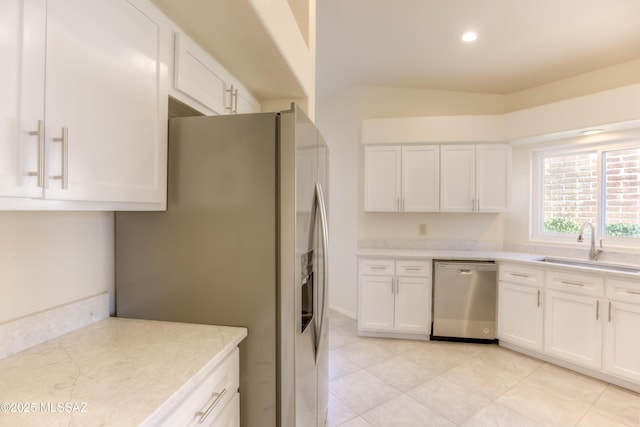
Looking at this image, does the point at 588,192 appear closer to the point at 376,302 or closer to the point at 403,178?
the point at 403,178

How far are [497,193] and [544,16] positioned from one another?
5.36 ft

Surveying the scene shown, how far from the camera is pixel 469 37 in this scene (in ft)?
8.35

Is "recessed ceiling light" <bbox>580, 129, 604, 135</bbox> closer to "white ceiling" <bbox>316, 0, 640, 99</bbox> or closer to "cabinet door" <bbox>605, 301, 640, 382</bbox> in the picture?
"white ceiling" <bbox>316, 0, 640, 99</bbox>

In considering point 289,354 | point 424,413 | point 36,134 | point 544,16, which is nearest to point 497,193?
point 544,16

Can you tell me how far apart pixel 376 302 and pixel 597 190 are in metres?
2.43

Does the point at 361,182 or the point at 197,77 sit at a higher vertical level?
the point at 197,77

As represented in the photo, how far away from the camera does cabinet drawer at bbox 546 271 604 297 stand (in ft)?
7.97

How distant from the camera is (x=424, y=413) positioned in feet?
6.72

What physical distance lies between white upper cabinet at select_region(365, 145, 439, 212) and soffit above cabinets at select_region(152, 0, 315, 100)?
1.61m

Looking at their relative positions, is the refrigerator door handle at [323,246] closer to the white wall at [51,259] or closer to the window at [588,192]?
the white wall at [51,259]

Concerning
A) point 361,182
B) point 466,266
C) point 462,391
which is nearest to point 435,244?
point 466,266

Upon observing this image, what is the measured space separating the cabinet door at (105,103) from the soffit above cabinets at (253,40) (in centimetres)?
17

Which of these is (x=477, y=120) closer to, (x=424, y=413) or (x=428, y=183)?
(x=428, y=183)

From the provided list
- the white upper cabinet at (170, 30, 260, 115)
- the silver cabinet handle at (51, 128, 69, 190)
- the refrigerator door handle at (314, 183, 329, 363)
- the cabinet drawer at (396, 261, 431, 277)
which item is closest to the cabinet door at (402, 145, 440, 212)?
the cabinet drawer at (396, 261, 431, 277)
